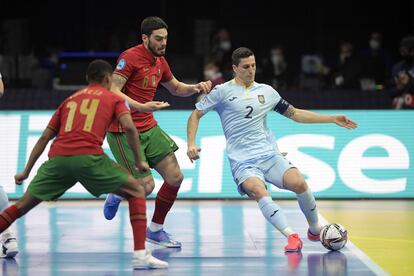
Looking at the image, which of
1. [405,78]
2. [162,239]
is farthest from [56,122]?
[405,78]

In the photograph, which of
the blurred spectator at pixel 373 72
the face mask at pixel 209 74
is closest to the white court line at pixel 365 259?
the face mask at pixel 209 74

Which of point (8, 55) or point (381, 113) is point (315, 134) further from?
point (8, 55)

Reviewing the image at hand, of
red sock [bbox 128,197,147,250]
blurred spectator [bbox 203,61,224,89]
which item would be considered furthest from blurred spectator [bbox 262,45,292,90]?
red sock [bbox 128,197,147,250]

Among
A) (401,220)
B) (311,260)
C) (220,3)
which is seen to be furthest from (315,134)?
(220,3)

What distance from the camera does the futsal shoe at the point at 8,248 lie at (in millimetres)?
10727

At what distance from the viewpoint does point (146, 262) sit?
9.89 metres

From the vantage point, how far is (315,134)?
1667cm

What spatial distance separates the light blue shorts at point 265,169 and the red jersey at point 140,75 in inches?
43.5

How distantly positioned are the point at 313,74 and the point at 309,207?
1290cm

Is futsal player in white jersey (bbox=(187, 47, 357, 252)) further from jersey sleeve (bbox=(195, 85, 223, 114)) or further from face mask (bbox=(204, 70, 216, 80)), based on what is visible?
face mask (bbox=(204, 70, 216, 80))

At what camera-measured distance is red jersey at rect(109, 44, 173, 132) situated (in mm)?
11352

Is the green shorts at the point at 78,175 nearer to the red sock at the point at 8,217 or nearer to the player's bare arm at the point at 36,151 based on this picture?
the player's bare arm at the point at 36,151

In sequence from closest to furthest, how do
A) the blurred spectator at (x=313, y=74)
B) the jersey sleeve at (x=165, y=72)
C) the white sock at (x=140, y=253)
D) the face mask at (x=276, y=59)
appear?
the white sock at (x=140, y=253) < the jersey sleeve at (x=165, y=72) < the face mask at (x=276, y=59) < the blurred spectator at (x=313, y=74)

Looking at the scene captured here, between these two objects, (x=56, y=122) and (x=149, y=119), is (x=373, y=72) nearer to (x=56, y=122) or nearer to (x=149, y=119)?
(x=149, y=119)
